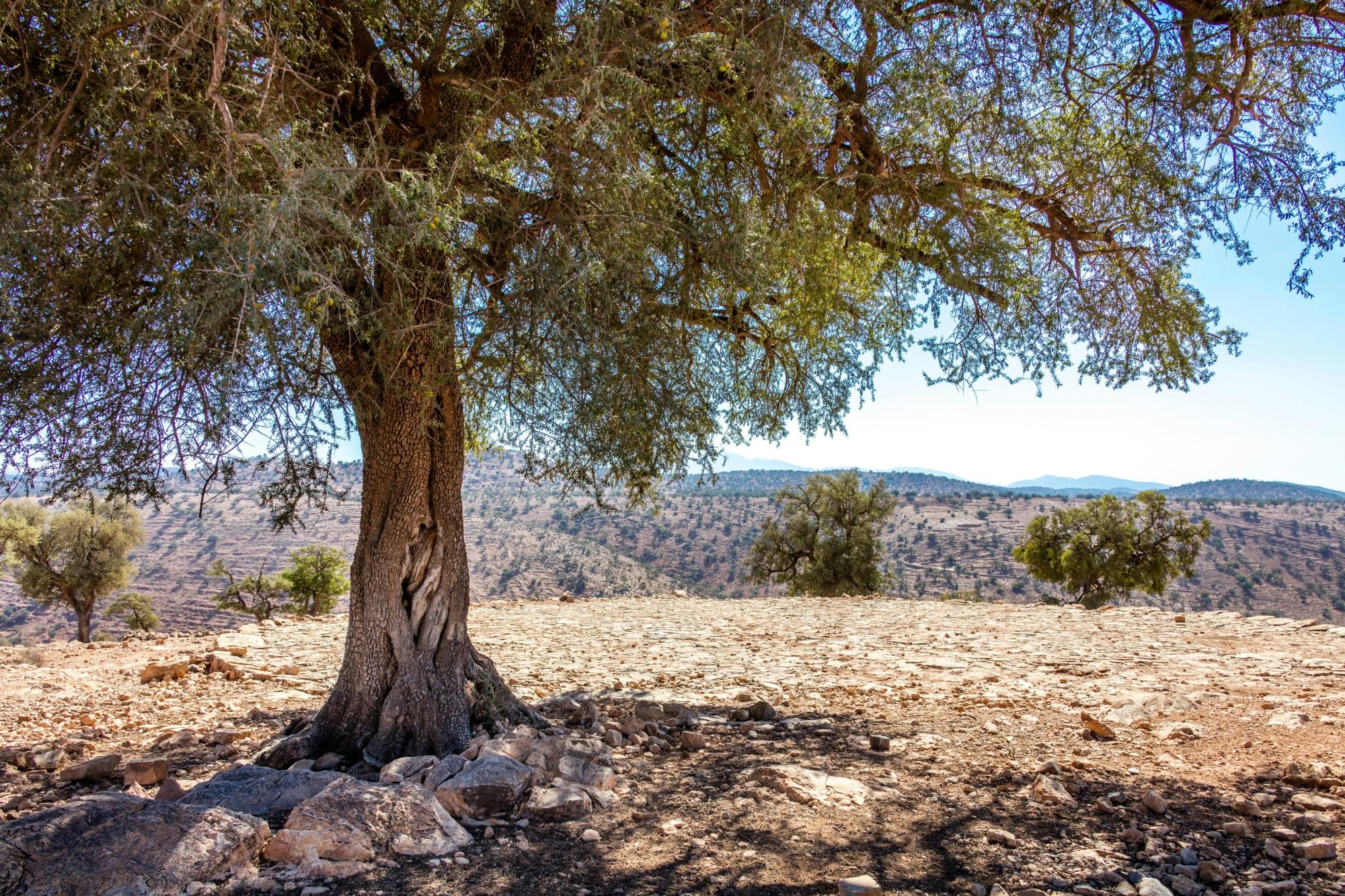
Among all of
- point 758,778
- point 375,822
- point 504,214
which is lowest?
point 758,778

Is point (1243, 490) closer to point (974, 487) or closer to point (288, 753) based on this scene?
point (974, 487)

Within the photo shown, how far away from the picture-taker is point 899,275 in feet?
24.2

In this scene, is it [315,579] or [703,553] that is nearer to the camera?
[315,579]

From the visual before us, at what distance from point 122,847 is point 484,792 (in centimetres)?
167

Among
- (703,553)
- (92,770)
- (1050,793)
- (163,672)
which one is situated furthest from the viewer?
(703,553)

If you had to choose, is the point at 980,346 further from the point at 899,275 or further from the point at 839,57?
the point at 839,57

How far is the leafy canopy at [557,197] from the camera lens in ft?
13.4

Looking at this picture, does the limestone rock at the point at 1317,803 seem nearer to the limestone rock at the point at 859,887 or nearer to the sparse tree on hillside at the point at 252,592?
the limestone rock at the point at 859,887

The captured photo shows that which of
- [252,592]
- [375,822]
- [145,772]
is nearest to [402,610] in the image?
[145,772]

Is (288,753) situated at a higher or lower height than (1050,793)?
lower

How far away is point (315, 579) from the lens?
75.1 ft

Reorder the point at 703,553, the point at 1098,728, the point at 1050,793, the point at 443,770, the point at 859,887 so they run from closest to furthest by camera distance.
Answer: the point at 859,887, the point at 1050,793, the point at 443,770, the point at 1098,728, the point at 703,553

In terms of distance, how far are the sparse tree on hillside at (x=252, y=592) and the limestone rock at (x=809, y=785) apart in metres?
17.7

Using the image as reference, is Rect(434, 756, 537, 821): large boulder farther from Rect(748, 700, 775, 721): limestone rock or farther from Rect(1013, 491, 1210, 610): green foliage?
Rect(1013, 491, 1210, 610): green foliage
